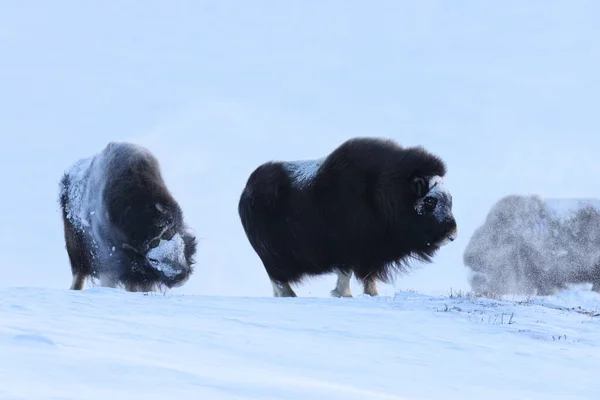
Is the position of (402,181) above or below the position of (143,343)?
above

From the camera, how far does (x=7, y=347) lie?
493cm

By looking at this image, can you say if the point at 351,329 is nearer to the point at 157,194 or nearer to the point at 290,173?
the point at 290,173

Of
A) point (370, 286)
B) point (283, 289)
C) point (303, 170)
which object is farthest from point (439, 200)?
point (283, 289)

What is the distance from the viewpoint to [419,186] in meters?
11.3

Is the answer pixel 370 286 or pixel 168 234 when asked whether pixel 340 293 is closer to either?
pixel 370 286

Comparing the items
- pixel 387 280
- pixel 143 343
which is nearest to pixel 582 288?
pixel 387 280

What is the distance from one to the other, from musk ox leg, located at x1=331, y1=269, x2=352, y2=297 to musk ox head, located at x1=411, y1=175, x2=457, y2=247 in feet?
3.74

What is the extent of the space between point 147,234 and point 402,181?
390 centimetres

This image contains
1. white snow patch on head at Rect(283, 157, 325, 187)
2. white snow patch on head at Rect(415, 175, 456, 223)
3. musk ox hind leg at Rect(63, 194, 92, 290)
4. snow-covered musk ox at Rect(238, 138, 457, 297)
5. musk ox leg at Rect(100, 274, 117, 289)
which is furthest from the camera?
musk ox hind leg at Rect(63, 194, 92, 290)

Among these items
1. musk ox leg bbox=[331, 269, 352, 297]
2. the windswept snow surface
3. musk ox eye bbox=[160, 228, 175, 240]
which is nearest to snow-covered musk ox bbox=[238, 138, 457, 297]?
musk ox leg bbox=[331, 269, 352, 297]

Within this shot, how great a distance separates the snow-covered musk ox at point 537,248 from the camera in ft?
76.3

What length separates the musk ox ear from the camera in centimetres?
1133

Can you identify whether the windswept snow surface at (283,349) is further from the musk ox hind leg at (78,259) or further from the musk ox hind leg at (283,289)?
the musk ox hind leg at (78,259)

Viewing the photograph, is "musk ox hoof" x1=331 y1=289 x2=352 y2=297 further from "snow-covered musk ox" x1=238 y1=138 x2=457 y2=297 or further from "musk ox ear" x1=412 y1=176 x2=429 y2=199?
"musk ox ear" x1=412 y1=176 x2=429 y2=199
